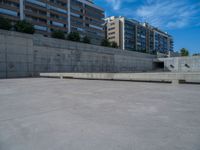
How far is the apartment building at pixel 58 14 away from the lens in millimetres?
34625

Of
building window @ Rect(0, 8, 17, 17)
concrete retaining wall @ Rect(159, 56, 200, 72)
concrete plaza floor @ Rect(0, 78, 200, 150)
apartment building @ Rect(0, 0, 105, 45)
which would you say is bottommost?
concrete plaza floor @ Rect(0, 78, 200, 150)

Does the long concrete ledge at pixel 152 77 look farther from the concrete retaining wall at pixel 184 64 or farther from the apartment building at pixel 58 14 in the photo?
the apartment building at pixel 58 14

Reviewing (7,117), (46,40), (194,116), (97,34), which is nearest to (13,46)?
(46,40)

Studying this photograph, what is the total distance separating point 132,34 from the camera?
246 feet

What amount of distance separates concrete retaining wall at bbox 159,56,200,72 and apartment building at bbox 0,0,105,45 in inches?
1176

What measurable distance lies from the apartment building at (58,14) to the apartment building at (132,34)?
1733cm

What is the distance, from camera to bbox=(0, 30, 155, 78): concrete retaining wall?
1574cm

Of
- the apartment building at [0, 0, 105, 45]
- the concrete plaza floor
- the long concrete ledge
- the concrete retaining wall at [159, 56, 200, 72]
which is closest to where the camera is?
the concrete plaza floor

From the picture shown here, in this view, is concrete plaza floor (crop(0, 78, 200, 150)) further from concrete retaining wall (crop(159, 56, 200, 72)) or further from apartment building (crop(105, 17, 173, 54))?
apartment building (crop(105, 17, 173, 54))

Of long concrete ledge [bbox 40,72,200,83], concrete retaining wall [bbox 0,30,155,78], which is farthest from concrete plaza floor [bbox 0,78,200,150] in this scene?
concrete retaining wall [bbox 0,30,155,78]

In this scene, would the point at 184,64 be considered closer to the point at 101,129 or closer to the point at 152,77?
the point at 152,77

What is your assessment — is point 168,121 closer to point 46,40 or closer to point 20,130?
point 20,130

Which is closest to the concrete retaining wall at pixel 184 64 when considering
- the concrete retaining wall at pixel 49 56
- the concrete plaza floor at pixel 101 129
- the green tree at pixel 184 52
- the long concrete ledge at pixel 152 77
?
the concrete retaining wall at pixel 49 56

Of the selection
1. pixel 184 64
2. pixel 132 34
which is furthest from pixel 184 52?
pixel 184 64
